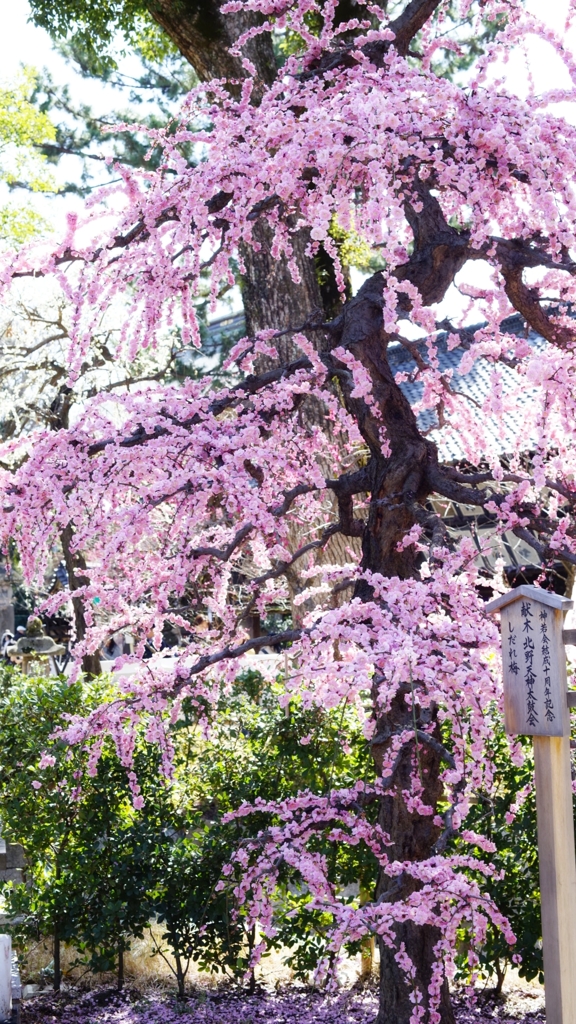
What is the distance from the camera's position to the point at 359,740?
4.53m

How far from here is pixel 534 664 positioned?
2.84 meters

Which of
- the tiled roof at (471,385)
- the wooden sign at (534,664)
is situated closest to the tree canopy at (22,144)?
the tiled roof at (471,385)

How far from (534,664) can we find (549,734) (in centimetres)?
20

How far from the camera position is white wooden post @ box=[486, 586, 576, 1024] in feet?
9.29

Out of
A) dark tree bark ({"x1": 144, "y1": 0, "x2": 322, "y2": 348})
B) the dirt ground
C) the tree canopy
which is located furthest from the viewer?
the tree canopy

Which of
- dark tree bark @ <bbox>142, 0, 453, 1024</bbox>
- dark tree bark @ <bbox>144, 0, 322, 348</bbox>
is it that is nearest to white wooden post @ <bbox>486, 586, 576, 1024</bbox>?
dark tree bark @ <bbox>142, 0, 453, 1024</bbox>

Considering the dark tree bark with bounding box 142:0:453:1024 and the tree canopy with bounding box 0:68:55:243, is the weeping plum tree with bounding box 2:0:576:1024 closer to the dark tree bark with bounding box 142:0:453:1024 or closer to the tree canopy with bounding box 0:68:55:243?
the dark tree bark with bounding box 142:0:453:1024

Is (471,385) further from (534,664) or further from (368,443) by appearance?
(534,664)

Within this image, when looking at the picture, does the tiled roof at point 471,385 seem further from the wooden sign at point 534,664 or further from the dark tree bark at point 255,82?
the wooden sign at point 534,664

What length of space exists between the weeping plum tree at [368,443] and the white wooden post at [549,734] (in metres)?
0.09

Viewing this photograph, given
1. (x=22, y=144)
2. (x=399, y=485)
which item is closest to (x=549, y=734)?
(x=399, y=485)

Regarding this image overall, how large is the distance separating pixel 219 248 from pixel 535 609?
1721 mm

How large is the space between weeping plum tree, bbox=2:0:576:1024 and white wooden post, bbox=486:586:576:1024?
0.09 meters

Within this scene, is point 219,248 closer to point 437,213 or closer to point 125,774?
point 437,213
